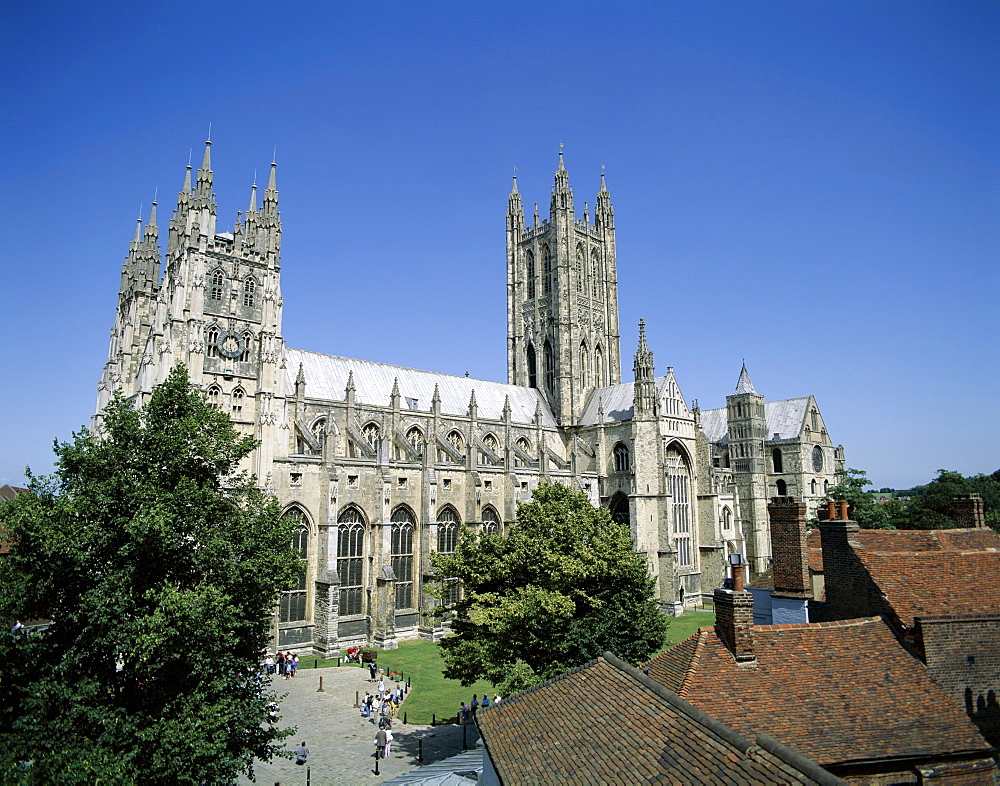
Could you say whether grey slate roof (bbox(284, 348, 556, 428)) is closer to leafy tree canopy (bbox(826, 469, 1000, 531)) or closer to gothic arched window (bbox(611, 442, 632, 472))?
gothic arched window (bbox(611, 442, 632, 472))

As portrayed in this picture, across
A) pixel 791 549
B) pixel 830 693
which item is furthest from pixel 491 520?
pixel 830 693

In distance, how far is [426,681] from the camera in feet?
109

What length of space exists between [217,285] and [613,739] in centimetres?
3720

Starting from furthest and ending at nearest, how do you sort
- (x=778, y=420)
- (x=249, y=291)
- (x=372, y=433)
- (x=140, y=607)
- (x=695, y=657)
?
(x=778, y=420), (x=372, y=433), (x=249, y=291), (x=140, y=607), (x=695, y=657)

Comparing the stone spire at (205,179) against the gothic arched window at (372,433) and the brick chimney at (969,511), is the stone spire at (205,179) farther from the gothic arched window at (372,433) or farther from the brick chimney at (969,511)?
the brick chimney at (969,511)

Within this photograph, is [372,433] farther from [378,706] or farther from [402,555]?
[378,706]

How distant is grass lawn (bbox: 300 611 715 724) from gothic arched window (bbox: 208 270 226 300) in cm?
2193

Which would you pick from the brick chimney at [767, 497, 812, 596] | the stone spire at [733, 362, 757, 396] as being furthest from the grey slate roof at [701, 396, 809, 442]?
the brick chimney at [767, 497, 812, 596]

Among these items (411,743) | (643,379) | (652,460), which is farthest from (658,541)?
(411,743)

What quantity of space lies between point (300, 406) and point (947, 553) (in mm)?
35556

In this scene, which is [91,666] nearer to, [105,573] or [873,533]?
[105,573]

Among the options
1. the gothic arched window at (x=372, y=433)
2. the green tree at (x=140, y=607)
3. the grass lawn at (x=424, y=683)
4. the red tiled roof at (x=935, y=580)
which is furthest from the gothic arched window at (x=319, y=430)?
the red tiled roof at (x=935, y=580)

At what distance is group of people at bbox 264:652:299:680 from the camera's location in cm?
3450

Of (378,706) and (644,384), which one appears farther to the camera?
(644,384)
